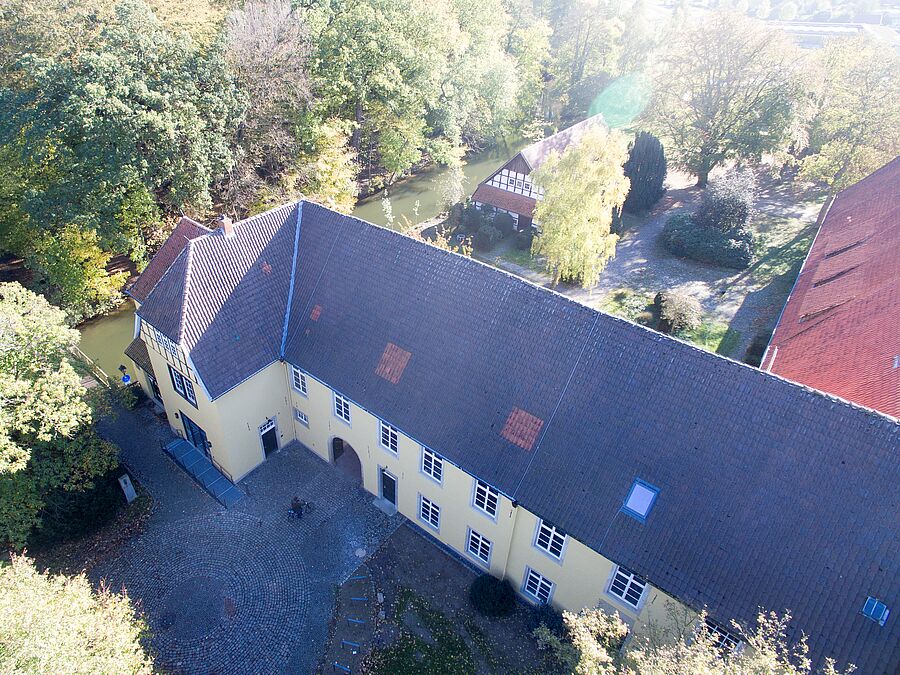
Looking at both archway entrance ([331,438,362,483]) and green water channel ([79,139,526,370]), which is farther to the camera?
green water channel ([79,139,526,370])

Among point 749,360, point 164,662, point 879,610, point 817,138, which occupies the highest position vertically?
point 817,138

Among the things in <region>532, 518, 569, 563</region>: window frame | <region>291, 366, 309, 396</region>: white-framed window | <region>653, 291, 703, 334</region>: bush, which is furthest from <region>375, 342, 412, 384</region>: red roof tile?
<region>653, 291, 703, 334</region>: bush

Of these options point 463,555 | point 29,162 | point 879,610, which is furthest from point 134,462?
point 879,610

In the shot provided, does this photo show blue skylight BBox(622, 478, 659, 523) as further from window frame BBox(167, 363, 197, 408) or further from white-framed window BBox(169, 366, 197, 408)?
white-framed window BBox(169, 366, 197, 408)

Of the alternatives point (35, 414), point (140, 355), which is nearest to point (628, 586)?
point (35, 414)

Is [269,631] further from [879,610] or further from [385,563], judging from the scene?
[879,610]

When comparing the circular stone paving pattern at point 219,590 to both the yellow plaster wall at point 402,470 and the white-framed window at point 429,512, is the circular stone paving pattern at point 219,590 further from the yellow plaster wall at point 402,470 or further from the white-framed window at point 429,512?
the white-framed window at point 429,512
